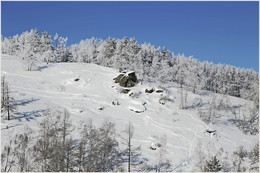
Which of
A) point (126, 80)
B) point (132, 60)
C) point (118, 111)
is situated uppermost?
point (132, 60)

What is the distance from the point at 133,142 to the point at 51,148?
54.1 ft

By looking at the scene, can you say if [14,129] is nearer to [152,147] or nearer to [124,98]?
[152,147]

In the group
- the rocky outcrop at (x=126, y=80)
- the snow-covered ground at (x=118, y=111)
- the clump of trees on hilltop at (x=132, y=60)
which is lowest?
the snow-covered ground at (x=118, y=111)

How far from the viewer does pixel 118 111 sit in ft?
175

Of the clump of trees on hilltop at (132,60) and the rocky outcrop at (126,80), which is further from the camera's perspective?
the clump of trees on hilltop at (132,60)

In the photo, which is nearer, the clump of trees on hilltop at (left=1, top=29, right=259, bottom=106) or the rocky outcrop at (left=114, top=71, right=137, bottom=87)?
the rocky outcrop at (left=114, top=71, right=137, bottom=87)

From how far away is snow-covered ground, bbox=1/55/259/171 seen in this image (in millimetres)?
41688

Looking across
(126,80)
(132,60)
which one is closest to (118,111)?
(126,80)

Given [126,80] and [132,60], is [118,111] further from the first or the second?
[132,60]

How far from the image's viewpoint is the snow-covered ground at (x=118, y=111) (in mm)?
41688

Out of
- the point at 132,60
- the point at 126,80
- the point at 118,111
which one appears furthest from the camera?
the point at 132,60

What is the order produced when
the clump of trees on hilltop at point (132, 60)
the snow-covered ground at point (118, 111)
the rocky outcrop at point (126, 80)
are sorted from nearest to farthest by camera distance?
the snow-covered ground at point (118, 111), the rocky outcrop at point (126, 80), the clump of trees on hilltop at point (132, 60)

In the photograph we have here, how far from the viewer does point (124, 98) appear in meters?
60.0

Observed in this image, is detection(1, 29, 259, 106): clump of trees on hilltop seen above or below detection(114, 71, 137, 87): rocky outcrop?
above
